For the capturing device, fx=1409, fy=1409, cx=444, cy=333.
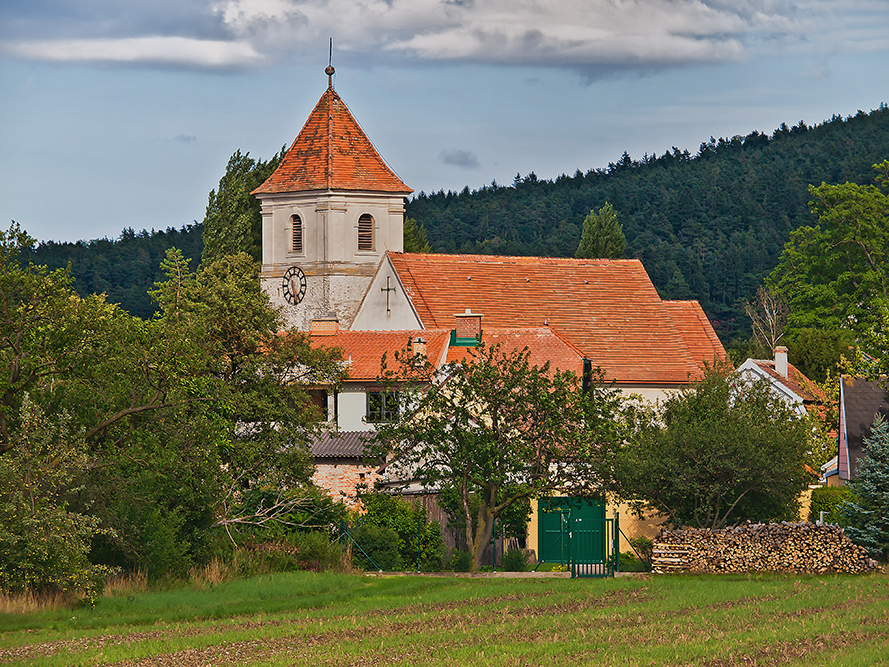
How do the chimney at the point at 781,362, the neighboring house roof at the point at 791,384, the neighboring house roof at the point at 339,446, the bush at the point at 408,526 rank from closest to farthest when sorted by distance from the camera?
the bush at the point at 408,526 < the neighboring house roof at the point at 339,446 < the neighboring house roof at the point at 791,384 < the chimney at the point at 781,362

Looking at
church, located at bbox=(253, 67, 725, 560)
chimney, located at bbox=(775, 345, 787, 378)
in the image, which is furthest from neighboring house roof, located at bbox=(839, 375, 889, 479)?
chimney, located at bbox=(775, 345, 787, 378)

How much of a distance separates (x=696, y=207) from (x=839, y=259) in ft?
319

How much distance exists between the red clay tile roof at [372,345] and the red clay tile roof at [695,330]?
12230 millimetres

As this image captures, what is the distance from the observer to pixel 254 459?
36250mm

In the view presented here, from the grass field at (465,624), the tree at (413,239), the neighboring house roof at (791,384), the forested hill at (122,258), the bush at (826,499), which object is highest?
the forested hill at (122,258)

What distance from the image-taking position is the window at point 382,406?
37281 millimetres

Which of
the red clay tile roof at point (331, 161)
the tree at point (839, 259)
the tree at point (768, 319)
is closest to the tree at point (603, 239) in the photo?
the tree at point (768, 319)

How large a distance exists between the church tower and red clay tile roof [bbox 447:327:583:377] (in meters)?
19.3

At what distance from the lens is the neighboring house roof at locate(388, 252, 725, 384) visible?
182ft

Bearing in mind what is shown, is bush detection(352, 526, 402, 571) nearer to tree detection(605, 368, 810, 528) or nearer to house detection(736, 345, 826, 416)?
tree detection(605, 368, 810, 528)

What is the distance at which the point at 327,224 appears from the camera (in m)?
69.8

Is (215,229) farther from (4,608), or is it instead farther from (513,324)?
(4,608)

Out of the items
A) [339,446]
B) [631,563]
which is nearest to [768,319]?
[339,446]

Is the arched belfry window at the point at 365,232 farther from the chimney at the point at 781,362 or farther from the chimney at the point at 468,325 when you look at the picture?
the chimney at the point at 781,362
